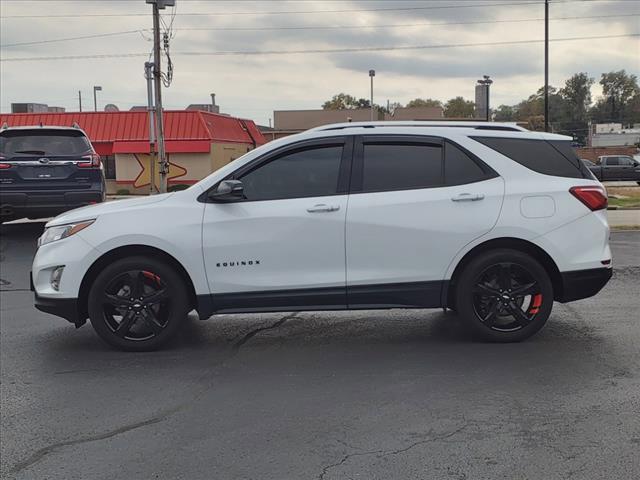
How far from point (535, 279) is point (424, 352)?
1106mm

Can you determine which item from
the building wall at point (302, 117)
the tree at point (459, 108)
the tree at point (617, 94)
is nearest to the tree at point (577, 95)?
the tree at point (617, 94)

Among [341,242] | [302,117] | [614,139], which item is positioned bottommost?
[341,242]

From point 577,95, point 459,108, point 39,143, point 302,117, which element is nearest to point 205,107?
point 302,117

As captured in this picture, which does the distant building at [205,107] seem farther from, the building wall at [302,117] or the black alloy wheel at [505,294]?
the black alloy wheel at [505,294]

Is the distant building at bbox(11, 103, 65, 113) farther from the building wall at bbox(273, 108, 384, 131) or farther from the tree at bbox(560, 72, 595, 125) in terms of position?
the tree at bbox(560, 72, 595, 125)

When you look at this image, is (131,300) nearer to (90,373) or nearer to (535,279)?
(90,373)

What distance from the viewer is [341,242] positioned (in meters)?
5.39

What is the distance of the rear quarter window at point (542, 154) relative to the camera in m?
5.61

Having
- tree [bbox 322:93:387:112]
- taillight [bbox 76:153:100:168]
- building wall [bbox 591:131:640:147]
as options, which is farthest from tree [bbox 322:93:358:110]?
taillight [bbox 76:153:100:168]

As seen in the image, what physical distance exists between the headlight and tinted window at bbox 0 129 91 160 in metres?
6.06

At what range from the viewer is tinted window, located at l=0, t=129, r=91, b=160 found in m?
11.1

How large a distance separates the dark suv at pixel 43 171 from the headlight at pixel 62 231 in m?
5.82

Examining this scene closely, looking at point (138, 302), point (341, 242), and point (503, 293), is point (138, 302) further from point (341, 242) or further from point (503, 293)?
point (503, 293)

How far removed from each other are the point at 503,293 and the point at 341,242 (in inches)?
56.2
